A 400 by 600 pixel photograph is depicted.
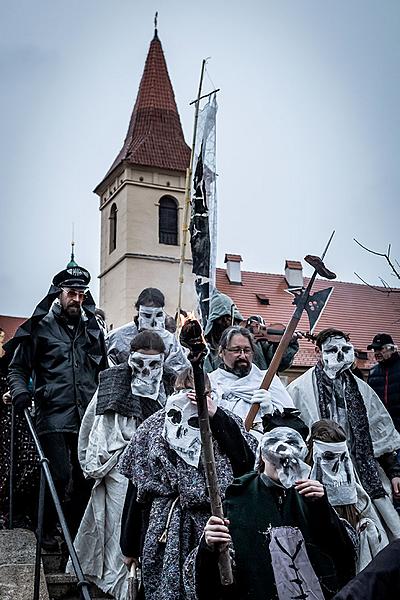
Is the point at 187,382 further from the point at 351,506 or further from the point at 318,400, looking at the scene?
the point at 318,400

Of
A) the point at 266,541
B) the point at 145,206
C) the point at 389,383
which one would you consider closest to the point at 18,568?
the point at 266,541

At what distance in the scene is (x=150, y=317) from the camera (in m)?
6.16

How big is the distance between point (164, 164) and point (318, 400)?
32.0 m

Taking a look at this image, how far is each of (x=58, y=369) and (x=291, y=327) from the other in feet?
5.90

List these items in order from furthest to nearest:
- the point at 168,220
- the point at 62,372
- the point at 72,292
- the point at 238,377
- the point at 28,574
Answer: the point at 168,220 < the point at 72,292 < the point at 62,372 < the point at 238,377 < the point at 28,574

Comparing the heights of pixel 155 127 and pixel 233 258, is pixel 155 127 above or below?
above

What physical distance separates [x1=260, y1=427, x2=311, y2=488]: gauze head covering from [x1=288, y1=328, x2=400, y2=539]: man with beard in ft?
7.27

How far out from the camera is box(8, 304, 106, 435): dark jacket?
5.78 metres

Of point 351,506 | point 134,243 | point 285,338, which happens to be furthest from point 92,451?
point 134,243

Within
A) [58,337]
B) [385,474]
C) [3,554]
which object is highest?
[58,337]

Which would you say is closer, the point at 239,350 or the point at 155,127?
the point at 239,350

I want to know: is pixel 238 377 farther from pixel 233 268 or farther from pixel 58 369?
pixel 233 268

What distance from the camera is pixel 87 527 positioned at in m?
5.35

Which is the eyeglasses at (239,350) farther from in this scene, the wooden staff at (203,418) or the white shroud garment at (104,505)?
the wooden staff at (203,418)
